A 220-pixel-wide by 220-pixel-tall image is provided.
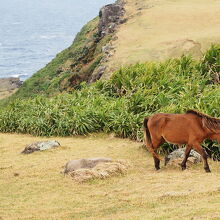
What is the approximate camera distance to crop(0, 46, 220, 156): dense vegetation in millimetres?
16469

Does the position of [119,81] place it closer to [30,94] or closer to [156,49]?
[156,49]

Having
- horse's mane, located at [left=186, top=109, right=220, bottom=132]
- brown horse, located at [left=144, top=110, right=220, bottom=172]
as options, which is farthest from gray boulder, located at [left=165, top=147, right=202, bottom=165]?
horse's mane, located at [left=186, top=109, right=220, bottom=132]

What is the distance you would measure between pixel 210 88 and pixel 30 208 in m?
8.81

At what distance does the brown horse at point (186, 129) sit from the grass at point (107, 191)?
1.89ft

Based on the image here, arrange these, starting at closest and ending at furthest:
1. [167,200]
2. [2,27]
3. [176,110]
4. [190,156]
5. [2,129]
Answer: [167,200] → [190,156] → [176,110] → [2,129] → [2,27]

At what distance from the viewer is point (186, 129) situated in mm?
11766

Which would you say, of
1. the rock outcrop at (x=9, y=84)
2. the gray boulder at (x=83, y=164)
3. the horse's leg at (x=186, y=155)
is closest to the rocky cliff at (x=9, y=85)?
the rock outcrop at (x=9, y=84)

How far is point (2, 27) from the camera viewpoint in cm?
18675

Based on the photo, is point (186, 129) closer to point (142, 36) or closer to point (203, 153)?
point (203, 153)

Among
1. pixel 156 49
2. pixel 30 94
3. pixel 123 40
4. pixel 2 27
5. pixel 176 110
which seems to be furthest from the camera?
pixel 2 27

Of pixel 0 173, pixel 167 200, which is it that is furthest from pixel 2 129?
pixel 167 200

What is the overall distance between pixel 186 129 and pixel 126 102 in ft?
20.0

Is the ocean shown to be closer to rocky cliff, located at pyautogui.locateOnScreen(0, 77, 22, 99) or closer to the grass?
rocky cliff, located at pyautogui.locateOnScreen(0, 77, 22, 99)

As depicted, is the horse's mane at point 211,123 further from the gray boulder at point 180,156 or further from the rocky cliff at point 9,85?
the rocky cliff at point 9,85
